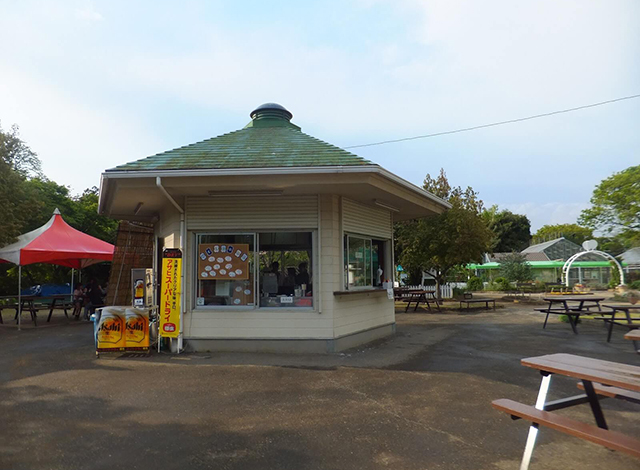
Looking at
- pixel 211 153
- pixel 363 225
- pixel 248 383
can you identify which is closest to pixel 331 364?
pixel 248 383

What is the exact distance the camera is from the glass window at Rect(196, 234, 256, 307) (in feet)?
26.4

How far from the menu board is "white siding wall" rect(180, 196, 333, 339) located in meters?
0.22

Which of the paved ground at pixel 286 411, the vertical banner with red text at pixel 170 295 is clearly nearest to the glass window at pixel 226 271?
the vertical banner with red text at pixel 170 295

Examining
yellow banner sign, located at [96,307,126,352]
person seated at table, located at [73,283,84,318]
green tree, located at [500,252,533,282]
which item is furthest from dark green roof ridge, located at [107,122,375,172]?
green tree, located at [500,252,533,282]

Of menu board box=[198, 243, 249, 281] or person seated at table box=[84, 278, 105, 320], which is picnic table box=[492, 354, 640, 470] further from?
person seated at table box=[84, 278, 105, 320]

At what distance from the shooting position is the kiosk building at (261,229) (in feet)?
23.9

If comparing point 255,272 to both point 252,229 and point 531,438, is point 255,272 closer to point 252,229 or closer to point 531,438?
point 252,229

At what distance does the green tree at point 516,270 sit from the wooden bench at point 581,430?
27.2 meters

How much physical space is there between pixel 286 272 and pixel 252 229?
5.79ft

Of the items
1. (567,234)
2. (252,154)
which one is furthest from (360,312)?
(567,234)

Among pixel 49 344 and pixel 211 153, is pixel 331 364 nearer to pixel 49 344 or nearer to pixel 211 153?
pixel 211 153

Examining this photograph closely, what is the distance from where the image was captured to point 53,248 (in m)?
13.8

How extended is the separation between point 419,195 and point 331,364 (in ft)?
14.0

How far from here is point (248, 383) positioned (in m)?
5.79
